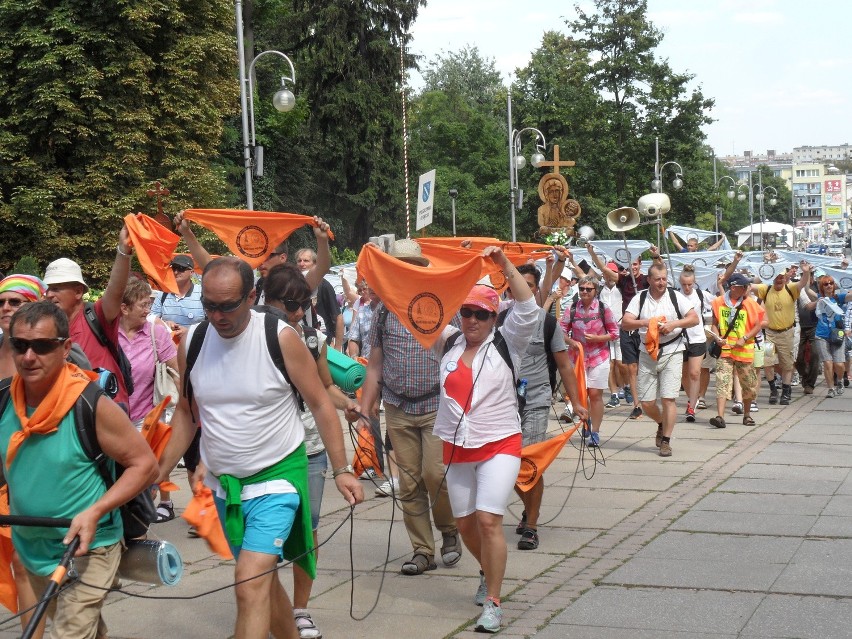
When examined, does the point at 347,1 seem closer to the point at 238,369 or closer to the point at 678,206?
the point at 678,206

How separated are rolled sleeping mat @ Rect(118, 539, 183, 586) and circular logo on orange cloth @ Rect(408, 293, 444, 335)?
2859mm

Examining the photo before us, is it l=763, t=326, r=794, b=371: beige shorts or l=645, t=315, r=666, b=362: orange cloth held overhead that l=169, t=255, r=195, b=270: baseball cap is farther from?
l=763, t=326, r=794, b=371: beige shorts

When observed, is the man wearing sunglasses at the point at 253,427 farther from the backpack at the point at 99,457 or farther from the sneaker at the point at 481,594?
the sneaker at the point at 481,594

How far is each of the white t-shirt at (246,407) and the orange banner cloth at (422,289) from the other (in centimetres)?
226

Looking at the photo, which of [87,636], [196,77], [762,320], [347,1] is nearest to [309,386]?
[87,636]

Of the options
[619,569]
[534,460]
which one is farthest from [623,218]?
[619,569]

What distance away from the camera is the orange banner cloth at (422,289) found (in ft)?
23.3

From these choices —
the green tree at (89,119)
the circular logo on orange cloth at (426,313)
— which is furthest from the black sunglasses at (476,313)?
the green tree at (89,119)

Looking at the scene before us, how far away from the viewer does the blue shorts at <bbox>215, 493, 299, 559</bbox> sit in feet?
15.5

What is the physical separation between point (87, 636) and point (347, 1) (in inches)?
1793

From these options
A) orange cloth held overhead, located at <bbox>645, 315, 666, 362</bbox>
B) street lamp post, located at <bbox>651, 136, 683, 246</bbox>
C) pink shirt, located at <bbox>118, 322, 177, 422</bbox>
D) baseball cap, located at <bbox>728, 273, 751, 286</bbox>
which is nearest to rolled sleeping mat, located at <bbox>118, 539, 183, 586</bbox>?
pink shirt, located at <bbox>118, 322, 177, 422</bbox>

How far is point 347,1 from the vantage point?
47.7 meters

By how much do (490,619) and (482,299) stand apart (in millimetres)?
1678

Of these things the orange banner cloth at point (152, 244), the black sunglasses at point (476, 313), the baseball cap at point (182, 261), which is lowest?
the black sunglasses at point (476, 313)
